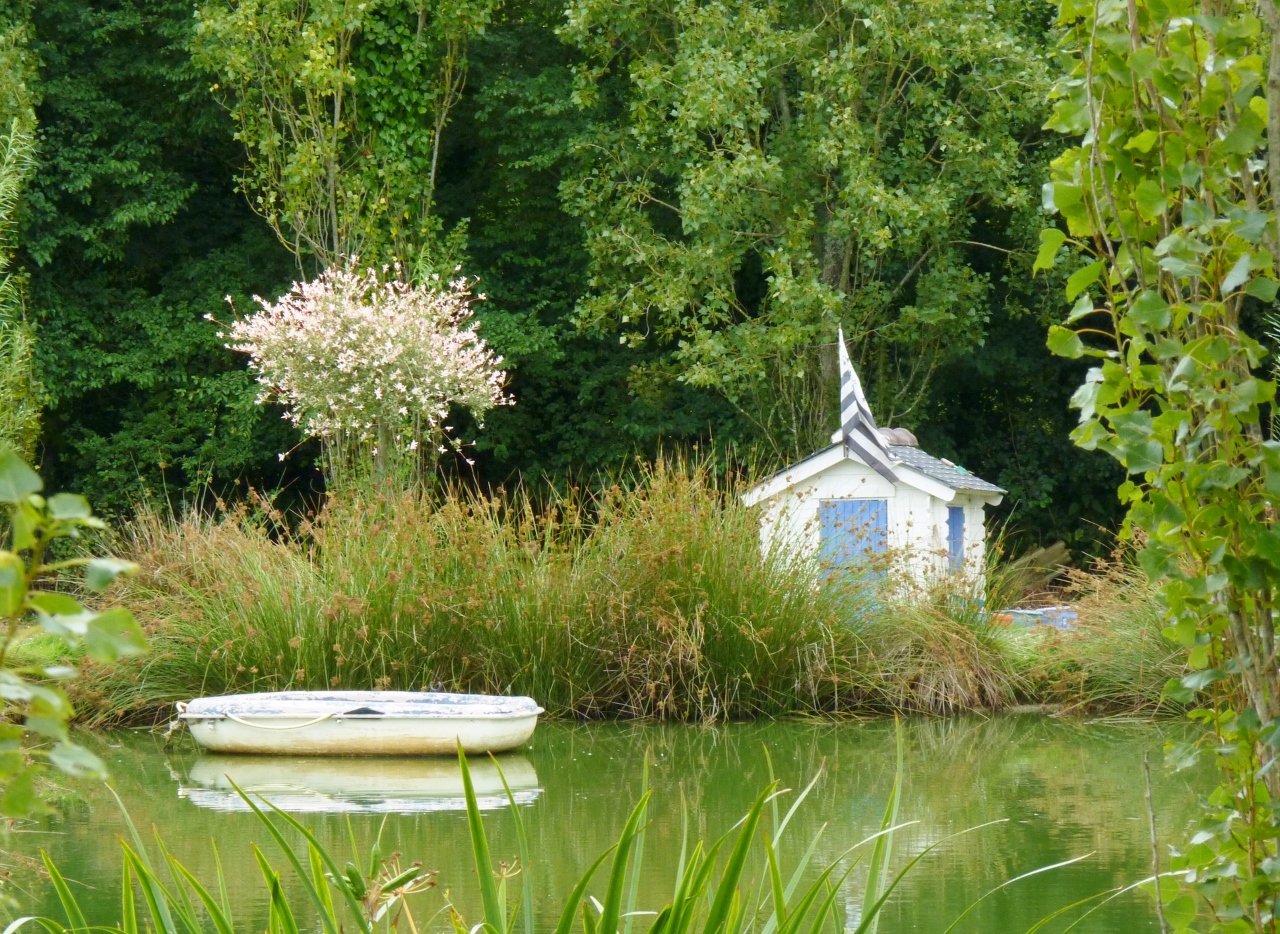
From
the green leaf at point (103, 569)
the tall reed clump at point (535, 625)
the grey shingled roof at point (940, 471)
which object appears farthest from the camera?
the grey shingled roof at point (940, 471)

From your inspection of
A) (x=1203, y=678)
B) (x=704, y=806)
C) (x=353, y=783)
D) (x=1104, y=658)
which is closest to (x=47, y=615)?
(x=1203, y=678)

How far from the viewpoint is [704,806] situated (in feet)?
20.2

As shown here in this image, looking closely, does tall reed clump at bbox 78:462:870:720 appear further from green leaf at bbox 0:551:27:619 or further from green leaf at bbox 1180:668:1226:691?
green leaf at bbox 0:551:27:619

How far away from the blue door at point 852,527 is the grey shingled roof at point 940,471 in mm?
394

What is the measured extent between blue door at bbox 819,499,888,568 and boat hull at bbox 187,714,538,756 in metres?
2.98

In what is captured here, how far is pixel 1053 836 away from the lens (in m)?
5.61

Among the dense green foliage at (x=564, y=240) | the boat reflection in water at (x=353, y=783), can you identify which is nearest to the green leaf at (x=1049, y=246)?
the boat reflection in water at (x=353, y=783)

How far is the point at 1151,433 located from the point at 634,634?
24.0 feet

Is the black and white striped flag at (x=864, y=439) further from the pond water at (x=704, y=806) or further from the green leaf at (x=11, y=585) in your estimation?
the green leaf at (x=11, y=585)

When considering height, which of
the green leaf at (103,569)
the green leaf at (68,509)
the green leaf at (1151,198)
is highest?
the green leaf at (1151,198)

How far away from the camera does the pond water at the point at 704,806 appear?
4.82m

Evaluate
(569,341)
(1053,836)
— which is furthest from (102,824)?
(569,341)

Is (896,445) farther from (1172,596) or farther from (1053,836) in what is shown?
(1172,596)

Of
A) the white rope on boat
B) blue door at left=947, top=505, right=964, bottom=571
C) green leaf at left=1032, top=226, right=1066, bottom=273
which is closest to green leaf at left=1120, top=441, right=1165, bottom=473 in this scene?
green leaf at left=1032, top=226, right=1066, bottom=273
